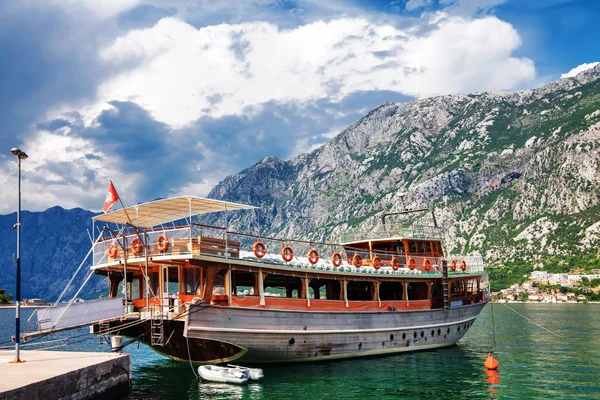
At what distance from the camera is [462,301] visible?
3241 centimetres

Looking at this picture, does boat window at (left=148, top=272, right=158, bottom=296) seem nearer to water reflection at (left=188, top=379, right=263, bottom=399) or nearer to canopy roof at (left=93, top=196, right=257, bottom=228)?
canopy roof at (left=93, top=196, right=257, bottom=228)

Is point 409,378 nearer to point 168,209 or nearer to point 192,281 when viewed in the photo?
point 192,281

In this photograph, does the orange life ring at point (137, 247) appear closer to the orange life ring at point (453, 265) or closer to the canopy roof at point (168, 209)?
the canopy roof at point (168, 209)

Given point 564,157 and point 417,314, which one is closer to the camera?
point 417,314

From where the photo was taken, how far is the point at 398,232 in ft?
102

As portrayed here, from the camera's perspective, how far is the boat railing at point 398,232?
31.0 meters

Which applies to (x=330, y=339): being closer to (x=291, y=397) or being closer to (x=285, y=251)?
(x=285, y=251)

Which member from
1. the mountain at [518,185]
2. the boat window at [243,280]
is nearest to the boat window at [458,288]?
the boat window at [243,280]

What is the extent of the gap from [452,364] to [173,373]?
43.9 feet

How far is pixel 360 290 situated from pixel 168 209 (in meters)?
12.0

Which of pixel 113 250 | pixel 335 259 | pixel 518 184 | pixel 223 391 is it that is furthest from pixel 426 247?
pixel 518 184

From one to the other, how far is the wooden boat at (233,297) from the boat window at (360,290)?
59mm

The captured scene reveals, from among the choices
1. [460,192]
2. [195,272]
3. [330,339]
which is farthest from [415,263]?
[460,192]

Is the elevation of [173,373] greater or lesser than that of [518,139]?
A: lesser
